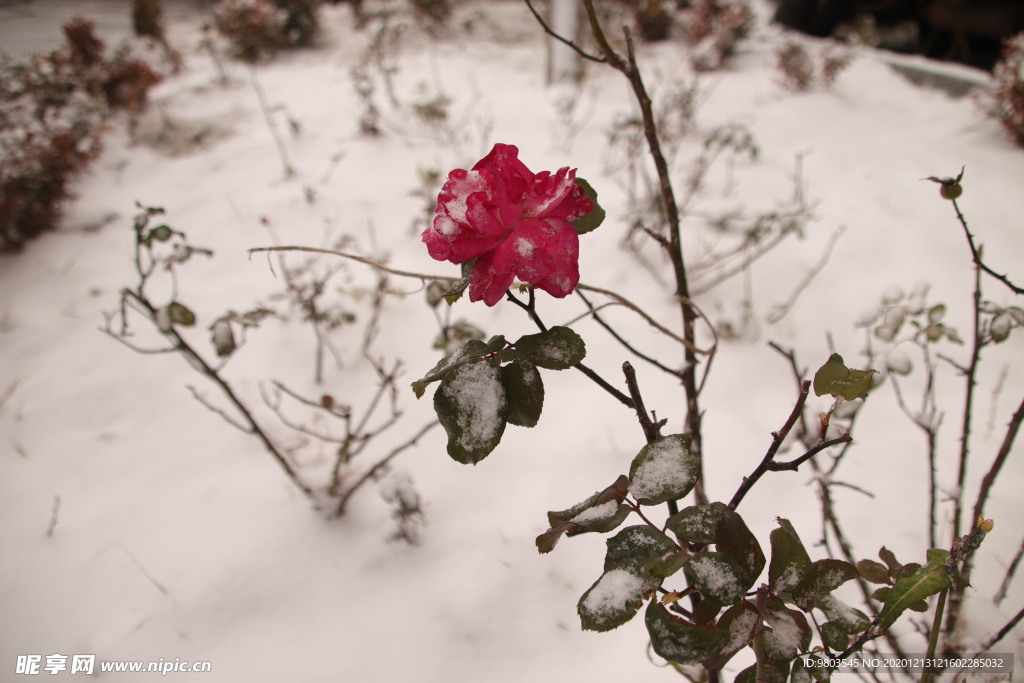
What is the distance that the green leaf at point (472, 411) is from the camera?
503 mm

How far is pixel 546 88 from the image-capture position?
3668 mm

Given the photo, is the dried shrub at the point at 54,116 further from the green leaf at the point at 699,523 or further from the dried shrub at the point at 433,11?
the green leaf at the point at 699,523

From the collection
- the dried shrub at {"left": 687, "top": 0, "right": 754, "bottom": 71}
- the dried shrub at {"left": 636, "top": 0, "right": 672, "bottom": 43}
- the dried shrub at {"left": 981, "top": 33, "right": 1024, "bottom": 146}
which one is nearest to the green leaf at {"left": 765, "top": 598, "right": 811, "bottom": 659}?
the dried shrub at {"left": 981, "top": 33, "right": 1024, "bottom": 146}

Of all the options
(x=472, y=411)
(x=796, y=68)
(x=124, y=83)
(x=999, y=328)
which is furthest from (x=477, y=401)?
(x=124, y=83)

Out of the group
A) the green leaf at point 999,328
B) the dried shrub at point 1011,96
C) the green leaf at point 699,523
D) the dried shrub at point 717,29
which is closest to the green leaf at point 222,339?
the green leaf at point 699,523

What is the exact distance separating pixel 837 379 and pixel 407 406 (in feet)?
3.96

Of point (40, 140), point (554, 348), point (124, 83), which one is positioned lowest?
point (40, 140)

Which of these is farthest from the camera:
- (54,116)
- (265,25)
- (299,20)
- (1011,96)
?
(299,20)

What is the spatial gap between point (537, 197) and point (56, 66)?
13.4ft

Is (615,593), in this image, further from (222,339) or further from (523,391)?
(222,339)

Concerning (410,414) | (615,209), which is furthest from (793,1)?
(410,414)

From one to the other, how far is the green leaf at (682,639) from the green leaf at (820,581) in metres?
0.13

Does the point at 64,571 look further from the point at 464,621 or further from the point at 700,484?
the point at 700,484

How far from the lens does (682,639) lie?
46 cm
